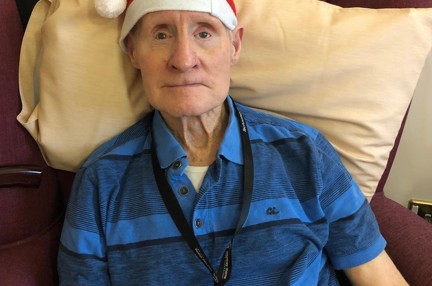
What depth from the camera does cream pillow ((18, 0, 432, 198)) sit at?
1.17 m

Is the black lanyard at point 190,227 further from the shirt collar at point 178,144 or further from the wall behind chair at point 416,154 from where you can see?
the wall behind chair at point 416,154

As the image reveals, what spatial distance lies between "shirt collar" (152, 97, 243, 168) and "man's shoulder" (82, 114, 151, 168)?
4cm

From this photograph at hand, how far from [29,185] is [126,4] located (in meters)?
0.54

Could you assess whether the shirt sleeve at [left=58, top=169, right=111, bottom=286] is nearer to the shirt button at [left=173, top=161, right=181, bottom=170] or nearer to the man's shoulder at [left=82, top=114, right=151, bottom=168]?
the man's shoulder at [left=82, top=114, right=151, bottom=168]

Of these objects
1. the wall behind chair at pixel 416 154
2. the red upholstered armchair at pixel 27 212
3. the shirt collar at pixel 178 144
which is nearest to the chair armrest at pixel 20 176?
the red upholstered armchair at pixel 27 212

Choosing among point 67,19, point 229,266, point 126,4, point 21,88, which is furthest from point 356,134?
point 21,88

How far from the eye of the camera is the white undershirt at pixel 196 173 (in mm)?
1139

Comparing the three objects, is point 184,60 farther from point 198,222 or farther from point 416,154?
point 416,154

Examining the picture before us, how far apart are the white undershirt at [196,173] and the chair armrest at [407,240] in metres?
0.54

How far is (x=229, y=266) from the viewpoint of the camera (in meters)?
1.08

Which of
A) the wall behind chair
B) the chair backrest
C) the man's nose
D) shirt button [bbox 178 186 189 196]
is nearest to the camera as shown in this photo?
the man's nose

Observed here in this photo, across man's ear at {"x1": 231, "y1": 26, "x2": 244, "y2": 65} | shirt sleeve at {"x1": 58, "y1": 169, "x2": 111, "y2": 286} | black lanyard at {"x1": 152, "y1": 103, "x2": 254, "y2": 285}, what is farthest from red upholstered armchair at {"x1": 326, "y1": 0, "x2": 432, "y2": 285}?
shirt sleeve at {"x1": 58, "y1": 169, "x2": 111, "y2": 286}

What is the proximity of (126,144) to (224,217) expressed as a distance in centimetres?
31

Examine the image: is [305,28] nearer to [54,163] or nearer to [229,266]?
[229,266]
